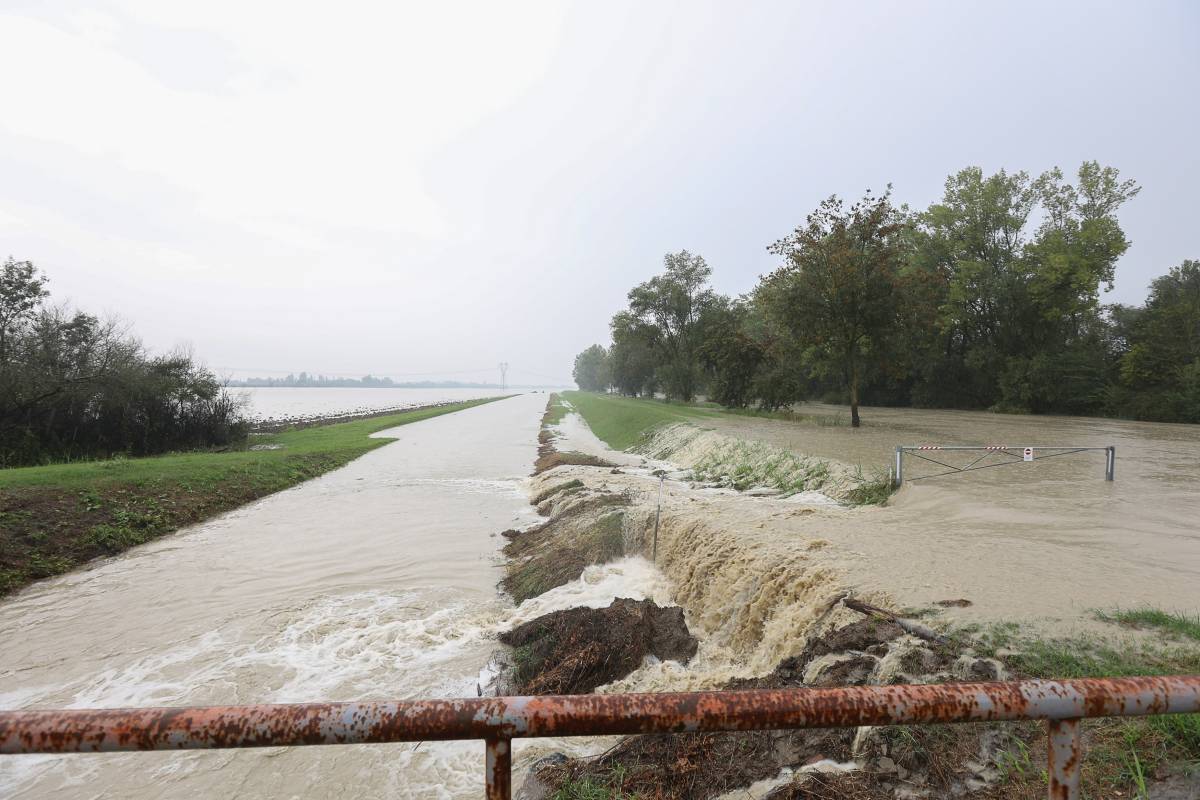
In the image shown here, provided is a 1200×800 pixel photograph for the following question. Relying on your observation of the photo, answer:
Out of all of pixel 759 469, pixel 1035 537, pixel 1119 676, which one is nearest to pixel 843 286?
pixel 759 469

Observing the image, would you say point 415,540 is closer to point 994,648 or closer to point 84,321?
point 994,648

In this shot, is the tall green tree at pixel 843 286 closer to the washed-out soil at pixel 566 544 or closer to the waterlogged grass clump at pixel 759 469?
the waterlogged grass clump at pixel 759 469

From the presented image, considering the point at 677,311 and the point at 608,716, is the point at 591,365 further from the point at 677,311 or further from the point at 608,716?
the point at 608,716

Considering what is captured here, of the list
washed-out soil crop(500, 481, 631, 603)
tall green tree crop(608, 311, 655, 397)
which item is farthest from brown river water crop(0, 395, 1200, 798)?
tall green tree crop(608, 311, 655, 397)

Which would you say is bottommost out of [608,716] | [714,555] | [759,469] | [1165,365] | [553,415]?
[553,415]

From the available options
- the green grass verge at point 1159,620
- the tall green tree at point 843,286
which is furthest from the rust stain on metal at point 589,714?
the tall green tree at point 843,286

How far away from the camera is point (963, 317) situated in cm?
4681

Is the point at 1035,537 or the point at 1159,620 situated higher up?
the point at 1159,620

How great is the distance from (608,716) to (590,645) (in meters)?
6.15

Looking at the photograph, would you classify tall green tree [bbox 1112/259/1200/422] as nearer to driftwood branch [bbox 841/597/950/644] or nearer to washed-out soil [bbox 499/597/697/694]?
driftwood branch [bbox 841/597/950/644]

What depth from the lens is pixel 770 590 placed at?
7555 millimetres

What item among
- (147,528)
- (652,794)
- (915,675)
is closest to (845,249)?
(915,675)

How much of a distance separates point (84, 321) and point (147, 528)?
63.1 ft

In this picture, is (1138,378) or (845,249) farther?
(1138,378)
